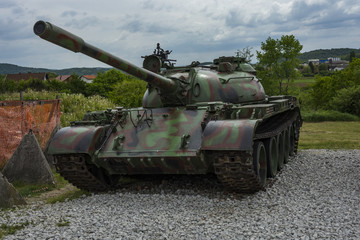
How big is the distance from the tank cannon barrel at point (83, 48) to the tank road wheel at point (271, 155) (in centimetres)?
279

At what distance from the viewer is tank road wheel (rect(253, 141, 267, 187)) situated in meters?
8.70

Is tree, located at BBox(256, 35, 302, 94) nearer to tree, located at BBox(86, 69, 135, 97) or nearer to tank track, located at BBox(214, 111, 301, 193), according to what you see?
tank track, located at BBox(214, 111, 301, 193)

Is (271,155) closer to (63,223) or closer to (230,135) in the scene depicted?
(230,135)

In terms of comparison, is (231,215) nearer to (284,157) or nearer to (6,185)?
(6,185)

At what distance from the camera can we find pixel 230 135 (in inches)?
313

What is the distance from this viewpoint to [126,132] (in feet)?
31.1

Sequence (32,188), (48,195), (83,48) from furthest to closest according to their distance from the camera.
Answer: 1. (32,188)
2. (48,195)
3. (83,48)

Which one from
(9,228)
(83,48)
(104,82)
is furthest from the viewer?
(104,82)

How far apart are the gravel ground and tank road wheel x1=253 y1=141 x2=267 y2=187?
0.30 meters

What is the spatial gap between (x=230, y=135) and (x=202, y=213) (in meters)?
1.50

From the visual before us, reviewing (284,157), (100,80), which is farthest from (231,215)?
(100,80)

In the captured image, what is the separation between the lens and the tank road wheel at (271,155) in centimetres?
1015

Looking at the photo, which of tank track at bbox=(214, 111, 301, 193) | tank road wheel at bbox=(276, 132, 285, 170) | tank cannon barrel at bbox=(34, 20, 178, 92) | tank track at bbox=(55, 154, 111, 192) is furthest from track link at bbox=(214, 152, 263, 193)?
tank road wheel at bbox=(276, 132, 285, 170)

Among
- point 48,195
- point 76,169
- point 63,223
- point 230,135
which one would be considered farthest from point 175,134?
point 48,195
